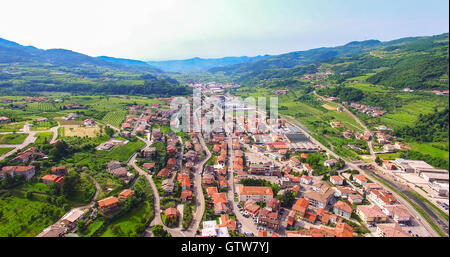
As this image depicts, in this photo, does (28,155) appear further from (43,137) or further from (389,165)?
(389,165)

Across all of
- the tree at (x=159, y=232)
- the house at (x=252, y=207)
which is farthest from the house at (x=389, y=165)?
the tree at (x=159, y=232)

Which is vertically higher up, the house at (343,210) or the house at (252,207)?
the house at (252,207)

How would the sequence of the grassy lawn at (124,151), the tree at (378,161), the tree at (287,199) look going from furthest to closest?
the tree at (378,161)
the grassy lawn at (124,151)
the tree at (287,199)

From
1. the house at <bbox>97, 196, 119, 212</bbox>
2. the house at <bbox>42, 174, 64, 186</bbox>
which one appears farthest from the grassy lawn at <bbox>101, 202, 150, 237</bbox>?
the house at <bbox>42, 174, 64, 186</bbox>

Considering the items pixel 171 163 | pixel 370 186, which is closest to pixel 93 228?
pixel 171 163

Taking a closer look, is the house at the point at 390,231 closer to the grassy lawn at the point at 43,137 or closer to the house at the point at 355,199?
the house at the point at 355,199

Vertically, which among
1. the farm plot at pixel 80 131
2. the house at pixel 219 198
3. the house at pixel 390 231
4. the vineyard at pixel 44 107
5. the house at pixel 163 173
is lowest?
the house at pixel 390 231

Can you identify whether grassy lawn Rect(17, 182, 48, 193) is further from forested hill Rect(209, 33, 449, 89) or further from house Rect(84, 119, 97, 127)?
forested hill Rect(209, 33, 449, 89)
